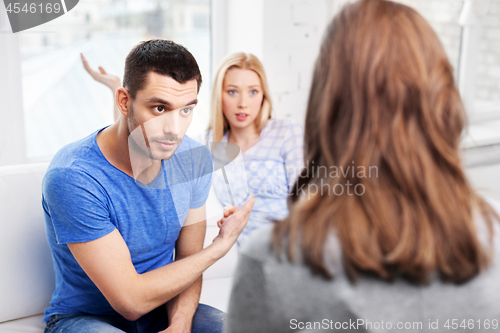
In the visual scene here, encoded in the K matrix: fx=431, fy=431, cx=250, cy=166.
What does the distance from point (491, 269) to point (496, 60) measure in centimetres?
195

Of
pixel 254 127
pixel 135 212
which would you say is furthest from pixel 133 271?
pixel 254 127

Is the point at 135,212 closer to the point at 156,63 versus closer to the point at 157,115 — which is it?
the point at 157,115

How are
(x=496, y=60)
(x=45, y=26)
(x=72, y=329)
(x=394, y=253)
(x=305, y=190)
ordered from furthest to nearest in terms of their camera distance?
(x=496, y=60) < (x=45, y=26) < (x=72, y=329) < (x=305, y=190) < (x=394, y=253)

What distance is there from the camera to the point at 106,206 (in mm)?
1009

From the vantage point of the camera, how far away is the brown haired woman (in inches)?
22.0

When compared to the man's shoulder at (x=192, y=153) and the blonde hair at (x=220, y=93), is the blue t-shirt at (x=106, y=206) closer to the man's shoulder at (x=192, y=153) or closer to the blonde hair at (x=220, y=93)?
the man's shoulder at (x=192, y=153)

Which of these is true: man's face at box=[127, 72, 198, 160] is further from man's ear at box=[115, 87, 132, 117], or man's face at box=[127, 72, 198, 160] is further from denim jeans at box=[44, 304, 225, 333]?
denim jeans at box=[44, 304, 225, 333]

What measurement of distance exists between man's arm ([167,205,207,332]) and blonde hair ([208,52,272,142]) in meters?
0.62

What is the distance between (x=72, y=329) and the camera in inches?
40.5

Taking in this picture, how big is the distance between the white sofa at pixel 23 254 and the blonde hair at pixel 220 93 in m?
0.55

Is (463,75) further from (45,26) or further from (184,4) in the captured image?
(45,26)

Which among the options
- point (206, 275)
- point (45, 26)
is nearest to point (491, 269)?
point (206, 275)

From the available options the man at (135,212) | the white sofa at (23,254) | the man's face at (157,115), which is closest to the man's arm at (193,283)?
the man at (135,212)

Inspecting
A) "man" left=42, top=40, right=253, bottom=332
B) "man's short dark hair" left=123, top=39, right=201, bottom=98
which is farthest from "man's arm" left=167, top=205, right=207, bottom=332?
"man's short dark hair" left=123, top=39, right=201, bottom=98
